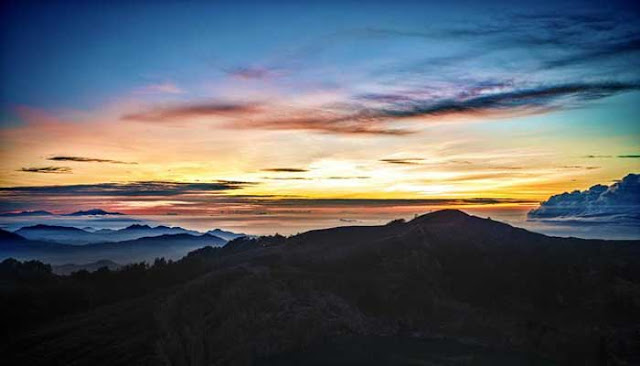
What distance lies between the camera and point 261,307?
174500 millimetres

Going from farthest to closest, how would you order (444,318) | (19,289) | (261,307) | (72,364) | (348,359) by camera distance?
(444,318) → (261,307) → (348,359) → (19,289) → (72,364)

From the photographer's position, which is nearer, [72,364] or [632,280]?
[72,364]

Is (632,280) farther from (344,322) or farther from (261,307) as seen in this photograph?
(261,307)

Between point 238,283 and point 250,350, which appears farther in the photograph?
point 238,283

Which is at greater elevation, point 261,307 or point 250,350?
point 261,307

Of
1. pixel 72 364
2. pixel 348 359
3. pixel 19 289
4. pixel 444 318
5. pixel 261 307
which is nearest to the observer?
pixel 72 364

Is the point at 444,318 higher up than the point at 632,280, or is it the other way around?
the point at 632,280

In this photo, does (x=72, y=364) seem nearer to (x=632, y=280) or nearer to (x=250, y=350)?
(x=250, y=350)

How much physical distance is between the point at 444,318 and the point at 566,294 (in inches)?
2002

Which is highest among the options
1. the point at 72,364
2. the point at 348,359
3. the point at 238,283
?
the point at 238,283

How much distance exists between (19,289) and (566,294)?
20285cm

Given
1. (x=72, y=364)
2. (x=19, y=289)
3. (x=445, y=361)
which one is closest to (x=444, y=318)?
(x=445, y=361)

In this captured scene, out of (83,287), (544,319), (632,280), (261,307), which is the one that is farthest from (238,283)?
(632,280)

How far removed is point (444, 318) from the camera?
189875mm
